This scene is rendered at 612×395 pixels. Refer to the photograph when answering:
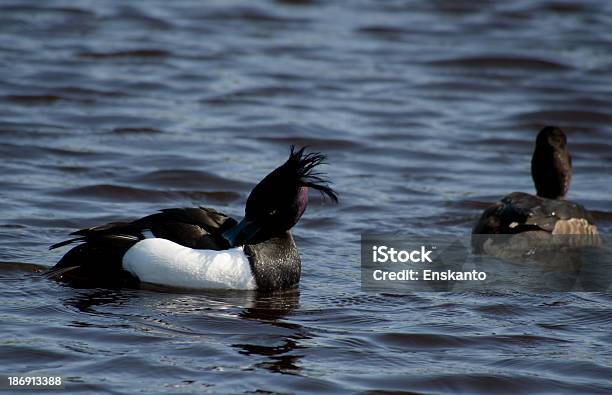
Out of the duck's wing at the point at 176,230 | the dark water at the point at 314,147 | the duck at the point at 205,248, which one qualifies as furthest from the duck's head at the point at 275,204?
the dark water at the point at 314,147

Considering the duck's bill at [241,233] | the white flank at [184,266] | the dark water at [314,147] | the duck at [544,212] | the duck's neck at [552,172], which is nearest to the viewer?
the dark water at [314,147]

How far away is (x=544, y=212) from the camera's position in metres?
9.67

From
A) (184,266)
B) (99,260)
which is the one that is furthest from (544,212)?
(99,260)

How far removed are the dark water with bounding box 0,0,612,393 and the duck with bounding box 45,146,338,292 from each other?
139mm

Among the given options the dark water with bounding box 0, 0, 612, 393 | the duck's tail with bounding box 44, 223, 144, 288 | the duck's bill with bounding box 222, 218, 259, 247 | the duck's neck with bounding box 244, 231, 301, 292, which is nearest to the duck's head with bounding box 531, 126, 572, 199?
the dark water with bounding box 0, 0, 612, 393

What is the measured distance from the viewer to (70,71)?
1556 centimetres

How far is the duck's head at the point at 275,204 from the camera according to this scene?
8.26 metres

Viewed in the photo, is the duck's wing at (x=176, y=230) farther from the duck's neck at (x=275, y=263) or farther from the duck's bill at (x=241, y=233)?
the duck's neck at (x=275, y=263)

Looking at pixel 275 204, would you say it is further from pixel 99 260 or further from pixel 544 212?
pixel 544 212

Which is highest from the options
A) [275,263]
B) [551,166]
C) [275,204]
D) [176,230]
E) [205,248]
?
[551,166]

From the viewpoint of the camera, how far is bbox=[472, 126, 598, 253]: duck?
9.58 metres

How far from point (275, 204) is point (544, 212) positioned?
2.48 m

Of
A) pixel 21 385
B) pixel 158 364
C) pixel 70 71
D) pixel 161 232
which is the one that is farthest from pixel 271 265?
pixel 70 71

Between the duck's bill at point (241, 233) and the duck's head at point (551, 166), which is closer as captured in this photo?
the duck's bill at point (241, 233)
